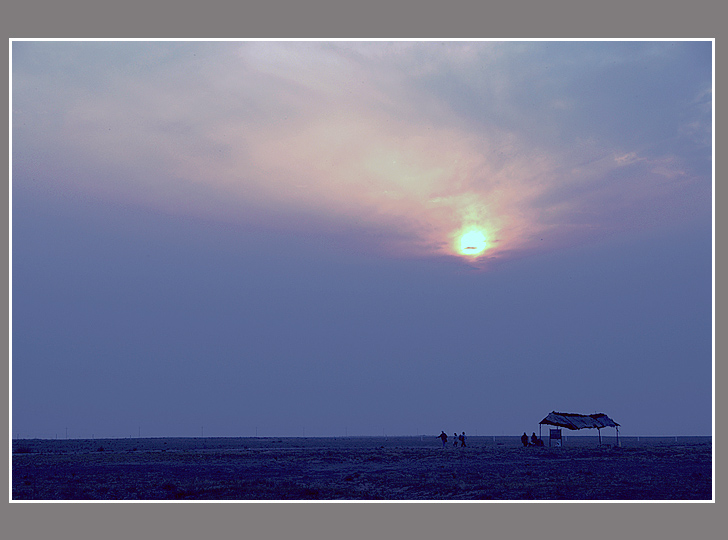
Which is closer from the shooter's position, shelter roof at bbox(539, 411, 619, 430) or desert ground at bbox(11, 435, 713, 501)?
desert ground at bbox(11, 435, 713, 501)

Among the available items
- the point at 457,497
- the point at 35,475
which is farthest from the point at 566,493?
the point at 35,475

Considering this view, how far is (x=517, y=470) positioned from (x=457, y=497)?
31.7 feet

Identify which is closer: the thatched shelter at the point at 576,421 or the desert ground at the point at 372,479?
the desert ground at the point at 372,479

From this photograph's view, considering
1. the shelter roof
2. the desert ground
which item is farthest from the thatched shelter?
the desert ground

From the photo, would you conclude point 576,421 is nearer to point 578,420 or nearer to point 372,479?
point 578,420

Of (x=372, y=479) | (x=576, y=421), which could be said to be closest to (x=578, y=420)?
(x=576, y=421)

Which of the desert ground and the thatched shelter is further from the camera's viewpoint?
the thatched shelter

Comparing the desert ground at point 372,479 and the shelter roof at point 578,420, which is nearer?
the desert ground at point 372,479

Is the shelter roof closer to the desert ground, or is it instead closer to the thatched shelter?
the thatched shelter

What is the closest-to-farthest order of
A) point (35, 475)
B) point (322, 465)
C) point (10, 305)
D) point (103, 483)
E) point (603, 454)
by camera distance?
point (10, 305), point (103, 483), point (35, 475), point (322, 465), point (603, 454)

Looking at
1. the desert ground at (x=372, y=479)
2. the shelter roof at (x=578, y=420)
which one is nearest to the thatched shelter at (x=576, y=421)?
the shelter roof at (x=578, y=420)

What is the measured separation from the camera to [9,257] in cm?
1652

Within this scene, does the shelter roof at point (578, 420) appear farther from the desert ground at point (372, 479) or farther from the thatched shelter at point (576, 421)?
the desert ground at point (372, 479)

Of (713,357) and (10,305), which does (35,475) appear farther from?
(713,357)
